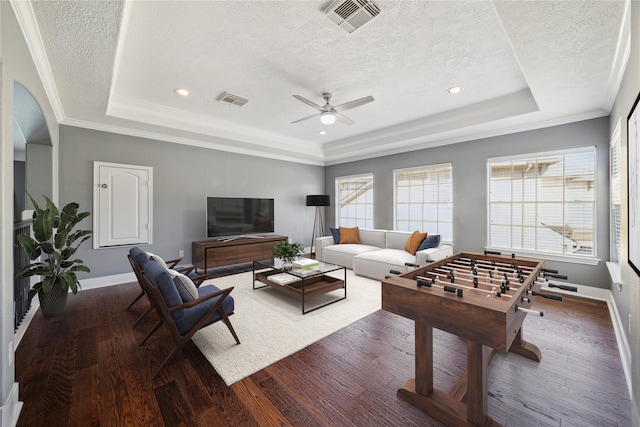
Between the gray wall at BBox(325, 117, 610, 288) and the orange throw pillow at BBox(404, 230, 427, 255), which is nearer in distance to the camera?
the gray wall at BBox(325, 117, 610, 288)

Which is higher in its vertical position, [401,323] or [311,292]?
[311,292]

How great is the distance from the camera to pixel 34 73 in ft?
7.55

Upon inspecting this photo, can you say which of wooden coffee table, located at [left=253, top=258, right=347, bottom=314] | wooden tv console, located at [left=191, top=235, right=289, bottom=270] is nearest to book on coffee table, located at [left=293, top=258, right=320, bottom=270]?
wooden coffee table, located at [left=253, top=258, right=347, bottom=314]

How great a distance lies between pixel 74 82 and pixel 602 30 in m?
4.71

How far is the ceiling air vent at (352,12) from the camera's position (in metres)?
2.03

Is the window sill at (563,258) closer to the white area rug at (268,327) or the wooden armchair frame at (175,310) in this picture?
the white area rug at (268,327)

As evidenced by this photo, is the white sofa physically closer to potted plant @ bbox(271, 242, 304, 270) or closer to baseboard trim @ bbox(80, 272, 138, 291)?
potted plant @ bbox(271, 242, 304, 270)

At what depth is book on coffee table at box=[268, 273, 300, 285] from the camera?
3498 mm

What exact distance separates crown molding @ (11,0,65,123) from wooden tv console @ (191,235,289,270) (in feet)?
9.31

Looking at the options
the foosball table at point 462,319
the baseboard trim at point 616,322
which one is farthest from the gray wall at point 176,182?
the baseboard trim at point 616,322

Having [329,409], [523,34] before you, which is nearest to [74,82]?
[329,409]

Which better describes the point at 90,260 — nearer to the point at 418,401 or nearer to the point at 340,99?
the point at 340,99

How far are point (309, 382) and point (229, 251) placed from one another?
350 centimetres

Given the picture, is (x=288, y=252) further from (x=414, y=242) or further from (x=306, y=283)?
(x=414, y=242)
